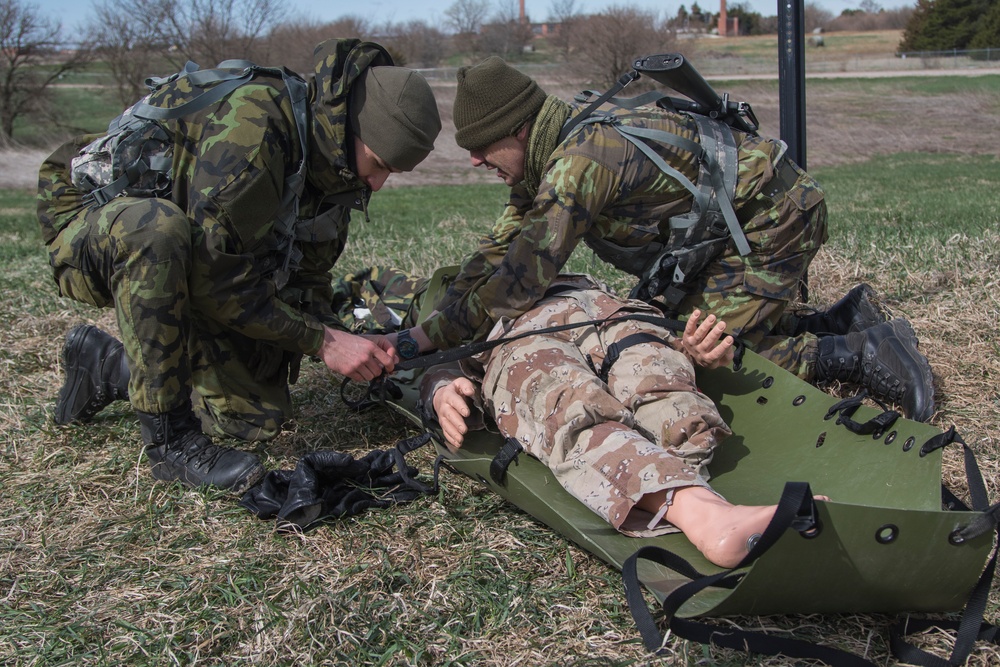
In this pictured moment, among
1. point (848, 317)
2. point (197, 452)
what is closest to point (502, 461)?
point (197, 452)

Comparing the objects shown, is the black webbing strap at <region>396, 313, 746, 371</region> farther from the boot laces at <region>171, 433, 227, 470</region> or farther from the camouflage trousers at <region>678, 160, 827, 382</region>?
the boot laces at <region>171, 433, 227, 470</region>

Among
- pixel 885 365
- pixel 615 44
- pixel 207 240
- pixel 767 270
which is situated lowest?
pixel 885 365

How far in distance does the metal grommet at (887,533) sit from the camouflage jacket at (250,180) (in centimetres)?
219

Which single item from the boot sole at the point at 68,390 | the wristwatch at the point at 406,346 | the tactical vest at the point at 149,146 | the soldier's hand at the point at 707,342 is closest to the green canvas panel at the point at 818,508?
the wristwatch at the point at 406,346

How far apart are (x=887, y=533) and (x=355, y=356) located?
6.80 ft

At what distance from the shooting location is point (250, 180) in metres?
3.28

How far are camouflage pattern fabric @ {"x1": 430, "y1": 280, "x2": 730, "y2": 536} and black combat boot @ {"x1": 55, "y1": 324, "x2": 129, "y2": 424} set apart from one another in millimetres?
1634

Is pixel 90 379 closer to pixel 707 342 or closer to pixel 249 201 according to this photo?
pixel 249 201

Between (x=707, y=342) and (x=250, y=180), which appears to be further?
(x=250, y=180)

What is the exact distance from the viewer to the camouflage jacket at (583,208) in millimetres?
3332

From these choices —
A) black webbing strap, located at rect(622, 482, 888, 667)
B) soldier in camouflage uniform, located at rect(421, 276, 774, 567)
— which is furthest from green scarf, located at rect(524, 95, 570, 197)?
black webbing strap, located at rect(622, 482, 888, 667)

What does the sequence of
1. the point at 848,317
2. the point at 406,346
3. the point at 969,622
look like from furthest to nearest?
the point at 848,317 < the point at 406,346 < the point at 969,622

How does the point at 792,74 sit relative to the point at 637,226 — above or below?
above

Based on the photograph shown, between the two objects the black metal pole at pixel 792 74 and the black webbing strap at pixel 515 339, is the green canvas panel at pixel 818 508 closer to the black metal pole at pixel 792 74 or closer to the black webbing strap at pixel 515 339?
the black webbing strap at pixel 515 339
